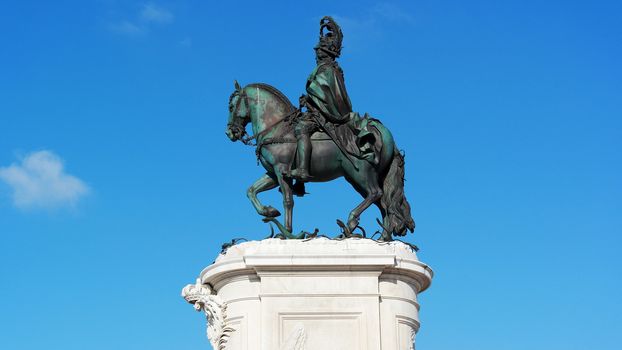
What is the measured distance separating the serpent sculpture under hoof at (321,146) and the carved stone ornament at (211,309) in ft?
5.73

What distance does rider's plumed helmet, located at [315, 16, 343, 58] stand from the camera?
21.9 metres

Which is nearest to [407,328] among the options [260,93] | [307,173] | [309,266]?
[309,266]

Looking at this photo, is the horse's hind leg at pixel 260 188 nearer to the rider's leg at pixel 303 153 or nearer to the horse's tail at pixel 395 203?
the rider's leg at pixel 303 153

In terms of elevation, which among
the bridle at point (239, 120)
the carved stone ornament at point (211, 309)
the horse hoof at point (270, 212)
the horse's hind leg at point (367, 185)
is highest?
the bridle at point (239, 120)

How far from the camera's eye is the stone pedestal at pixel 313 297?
19.2 metres

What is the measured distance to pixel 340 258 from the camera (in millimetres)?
19422

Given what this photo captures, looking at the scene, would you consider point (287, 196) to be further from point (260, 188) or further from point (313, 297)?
point (313, 297)

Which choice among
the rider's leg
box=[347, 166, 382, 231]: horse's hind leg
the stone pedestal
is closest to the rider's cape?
the rider's leg

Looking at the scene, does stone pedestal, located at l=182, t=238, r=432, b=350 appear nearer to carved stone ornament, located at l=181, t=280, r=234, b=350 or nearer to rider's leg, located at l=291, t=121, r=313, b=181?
carved stone ornament, located at l=181, t=280, r=234, b=350

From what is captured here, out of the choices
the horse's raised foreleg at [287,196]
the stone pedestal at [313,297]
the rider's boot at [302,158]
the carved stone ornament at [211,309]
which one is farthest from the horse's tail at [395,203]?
the carved stone ornament at [211,309]

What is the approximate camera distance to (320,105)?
2109 centimetres

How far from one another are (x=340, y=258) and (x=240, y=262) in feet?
5.89

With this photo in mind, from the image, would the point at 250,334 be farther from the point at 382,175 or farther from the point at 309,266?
the point at 382,175

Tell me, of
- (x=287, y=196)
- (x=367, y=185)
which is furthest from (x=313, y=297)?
(x=367, y=185)
